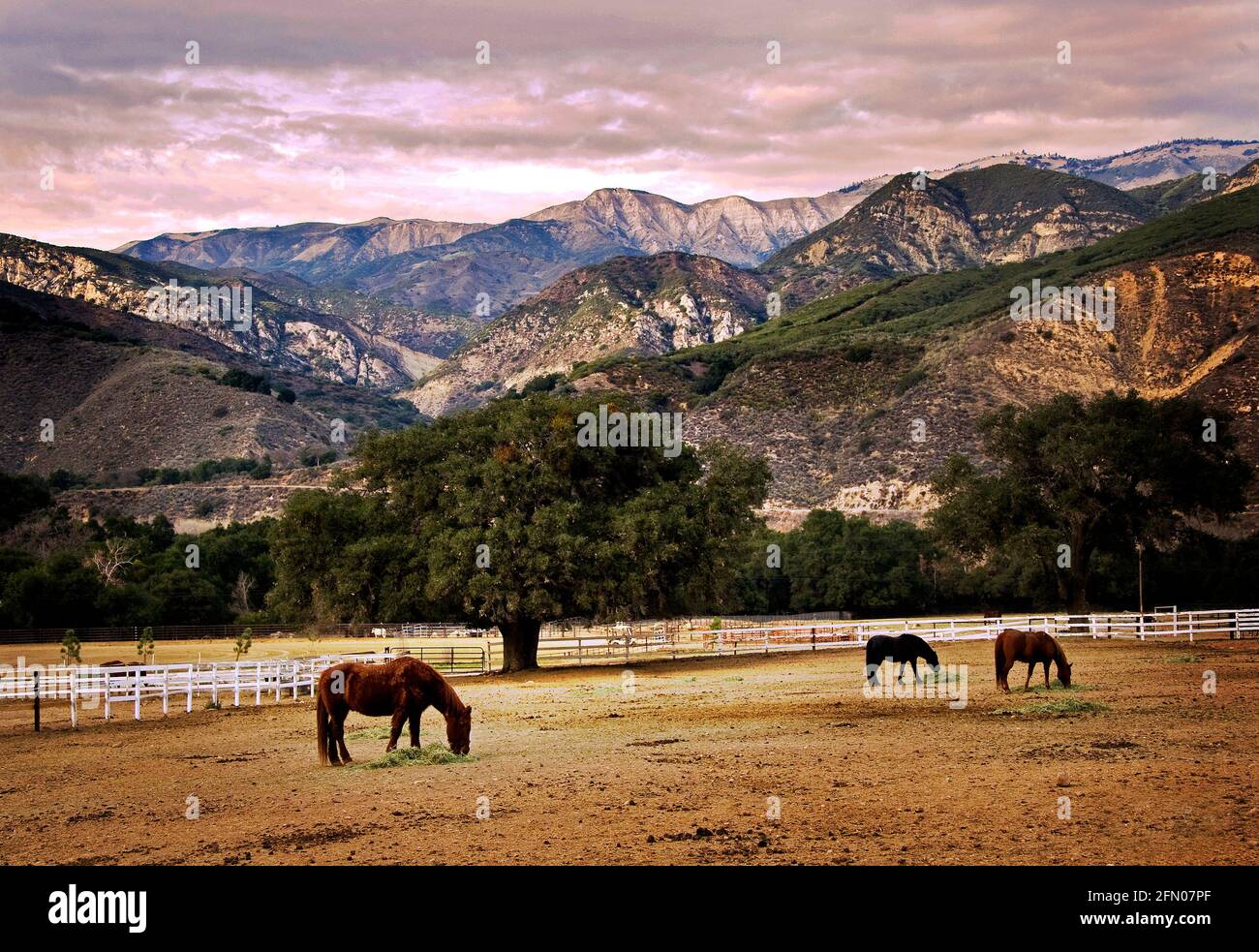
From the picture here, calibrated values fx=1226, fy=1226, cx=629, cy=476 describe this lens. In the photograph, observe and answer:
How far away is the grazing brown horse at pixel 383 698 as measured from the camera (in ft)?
59.9

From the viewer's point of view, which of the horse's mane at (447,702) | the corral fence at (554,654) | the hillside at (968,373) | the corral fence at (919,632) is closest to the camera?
the horse's mane at (447,702)

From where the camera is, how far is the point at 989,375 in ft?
438

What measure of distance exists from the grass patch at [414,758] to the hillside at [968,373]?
333 ft

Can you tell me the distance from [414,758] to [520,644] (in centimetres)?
2778

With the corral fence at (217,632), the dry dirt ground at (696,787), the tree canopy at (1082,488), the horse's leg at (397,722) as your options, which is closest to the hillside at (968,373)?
the tree canopy at (1082,488)

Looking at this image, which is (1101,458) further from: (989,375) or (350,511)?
(989,375)

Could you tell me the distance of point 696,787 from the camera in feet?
50.2

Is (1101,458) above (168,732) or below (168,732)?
above

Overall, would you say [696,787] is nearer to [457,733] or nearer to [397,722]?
[457,733]

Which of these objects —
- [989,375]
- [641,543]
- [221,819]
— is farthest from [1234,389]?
[221,819]

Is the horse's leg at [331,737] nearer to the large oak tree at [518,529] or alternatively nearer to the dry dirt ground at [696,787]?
the dry dirt ground at [696,787]

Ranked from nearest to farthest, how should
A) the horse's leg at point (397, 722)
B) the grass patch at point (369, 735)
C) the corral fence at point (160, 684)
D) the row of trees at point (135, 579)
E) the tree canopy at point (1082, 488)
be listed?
the horse's leg at point (397, 722)
the grass patch at point (369, 735)
the corral fence at point (160, 684)
the tree canopy at point (1082, 488)
the row of trees at point (135, 579)

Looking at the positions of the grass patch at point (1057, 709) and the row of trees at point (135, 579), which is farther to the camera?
the row of trees at point (135, 579)

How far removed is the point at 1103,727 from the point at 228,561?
93549 mm
